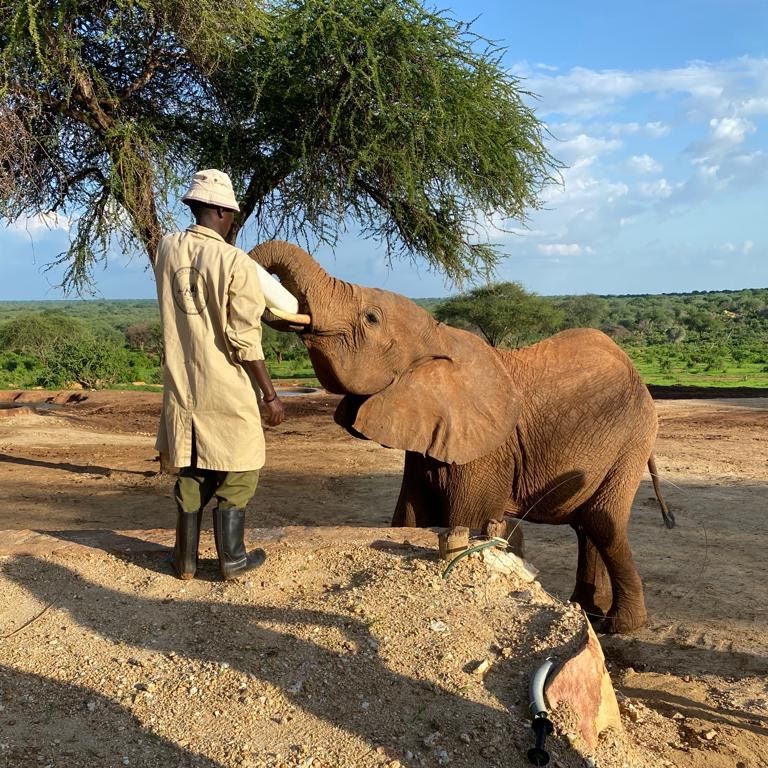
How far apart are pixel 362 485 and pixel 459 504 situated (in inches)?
218

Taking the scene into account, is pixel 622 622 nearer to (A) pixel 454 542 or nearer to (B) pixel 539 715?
(A) pixel 454 542

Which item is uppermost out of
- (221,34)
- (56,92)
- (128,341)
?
(221,34)

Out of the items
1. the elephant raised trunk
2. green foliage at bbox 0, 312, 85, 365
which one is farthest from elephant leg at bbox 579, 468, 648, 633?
green foliage at bbox 0, 312, 85, 365

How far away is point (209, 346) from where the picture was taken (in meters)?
3.51

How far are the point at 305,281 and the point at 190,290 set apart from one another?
2.63 ft

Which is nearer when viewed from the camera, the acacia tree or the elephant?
the elephant

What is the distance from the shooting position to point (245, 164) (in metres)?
9.72

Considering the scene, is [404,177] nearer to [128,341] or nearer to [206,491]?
[206,491]

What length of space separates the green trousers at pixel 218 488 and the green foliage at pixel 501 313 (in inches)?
1118

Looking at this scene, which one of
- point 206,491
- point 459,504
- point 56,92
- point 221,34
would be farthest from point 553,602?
point 56,92

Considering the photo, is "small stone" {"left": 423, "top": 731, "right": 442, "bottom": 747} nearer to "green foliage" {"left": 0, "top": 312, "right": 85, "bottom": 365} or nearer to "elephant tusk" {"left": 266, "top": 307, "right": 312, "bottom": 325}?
"elephant tusk" {"left": 266, "top": 307, "right": 312, "bottom": 325}

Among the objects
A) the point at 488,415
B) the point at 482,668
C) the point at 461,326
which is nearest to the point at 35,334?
the point at 461,326

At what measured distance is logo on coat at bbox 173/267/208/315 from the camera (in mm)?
3455

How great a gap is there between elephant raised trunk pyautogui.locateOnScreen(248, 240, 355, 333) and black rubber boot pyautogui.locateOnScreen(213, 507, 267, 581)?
1.12 m
